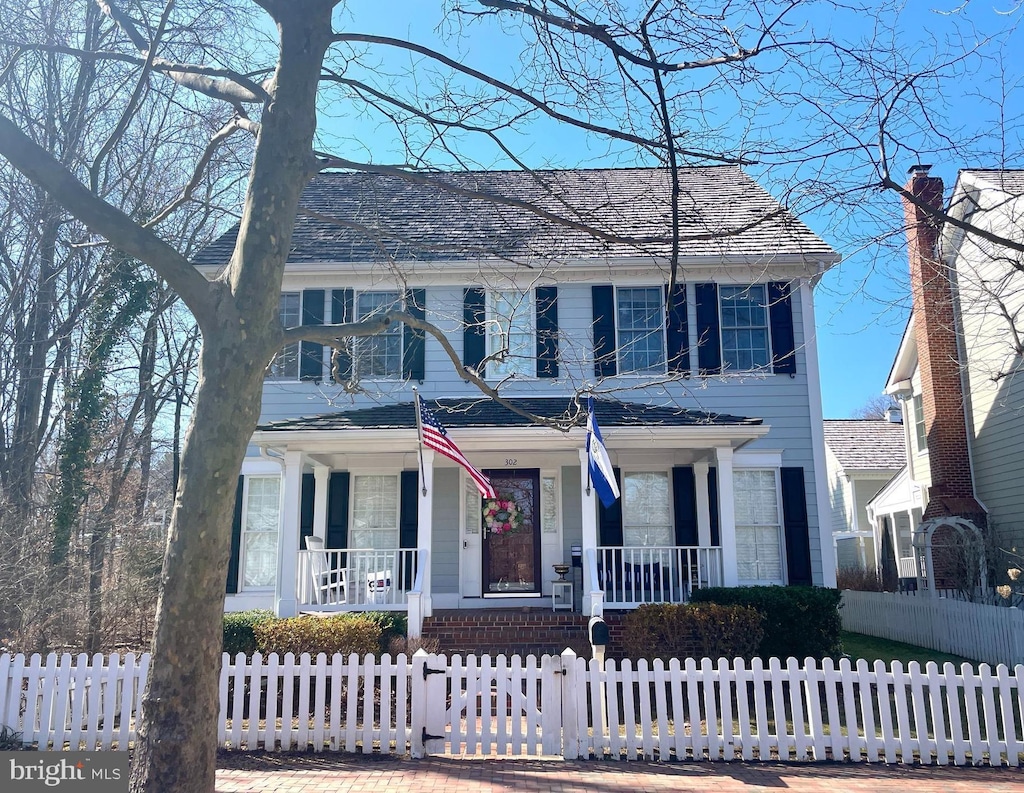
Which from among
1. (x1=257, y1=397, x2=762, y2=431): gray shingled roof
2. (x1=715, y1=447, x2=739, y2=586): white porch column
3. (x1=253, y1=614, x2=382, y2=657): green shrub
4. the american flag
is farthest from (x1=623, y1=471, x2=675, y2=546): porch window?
(x1=253, y1=614, x2=382, y2=657): green shrub

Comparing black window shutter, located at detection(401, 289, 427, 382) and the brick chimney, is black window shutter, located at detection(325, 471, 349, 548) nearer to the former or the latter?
black window shutter, located at detection(401, 289, 427, 382)

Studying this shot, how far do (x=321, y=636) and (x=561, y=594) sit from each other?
4.37 m

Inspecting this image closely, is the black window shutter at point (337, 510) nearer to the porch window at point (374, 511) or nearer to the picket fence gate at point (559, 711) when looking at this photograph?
the porch window at point (374, 511)

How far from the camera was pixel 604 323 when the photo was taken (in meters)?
13.1

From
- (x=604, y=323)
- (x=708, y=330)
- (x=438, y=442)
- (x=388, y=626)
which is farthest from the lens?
(x=604, y=323)

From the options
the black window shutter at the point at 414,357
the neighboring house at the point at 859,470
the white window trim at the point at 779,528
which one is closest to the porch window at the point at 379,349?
the black window shutter at the point at 414,357

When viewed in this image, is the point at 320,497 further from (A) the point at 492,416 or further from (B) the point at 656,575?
(B) the point at 656,575

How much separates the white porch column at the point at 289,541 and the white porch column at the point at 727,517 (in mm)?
5827

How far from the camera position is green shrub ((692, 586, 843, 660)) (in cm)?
1015

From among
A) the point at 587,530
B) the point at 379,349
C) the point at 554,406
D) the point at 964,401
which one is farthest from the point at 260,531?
the point at 964,401

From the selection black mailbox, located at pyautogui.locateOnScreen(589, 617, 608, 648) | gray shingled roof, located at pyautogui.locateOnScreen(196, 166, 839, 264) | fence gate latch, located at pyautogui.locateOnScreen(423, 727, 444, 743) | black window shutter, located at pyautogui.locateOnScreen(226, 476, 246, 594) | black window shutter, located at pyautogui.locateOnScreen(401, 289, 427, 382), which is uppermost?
gray shingled roof, located at pyautogui.locateOnScreen(196, 166, 839, 264)

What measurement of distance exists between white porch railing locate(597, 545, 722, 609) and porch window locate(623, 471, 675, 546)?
0.78 feet

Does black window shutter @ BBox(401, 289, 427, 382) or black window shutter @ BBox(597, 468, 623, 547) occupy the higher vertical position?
black window shutter @ BBox(401, 289, 427, 382)

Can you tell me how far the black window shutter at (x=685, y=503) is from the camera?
1249 centimetres
